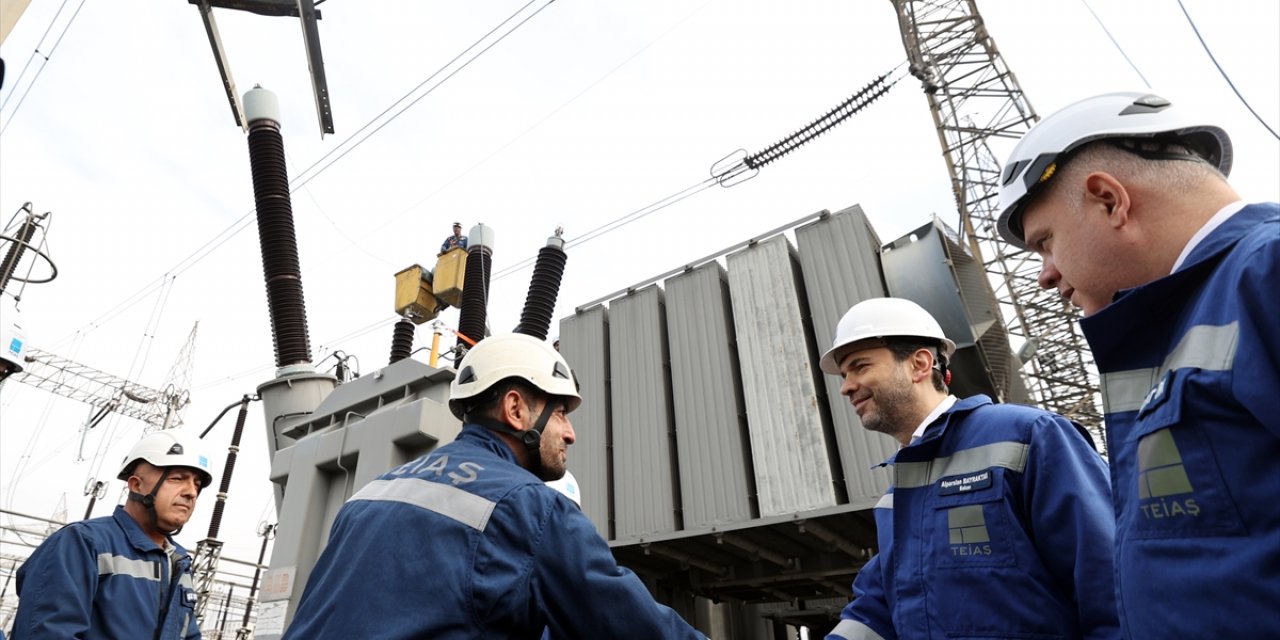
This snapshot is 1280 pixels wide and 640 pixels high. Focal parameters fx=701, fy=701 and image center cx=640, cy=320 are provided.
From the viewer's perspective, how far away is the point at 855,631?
8.86ft

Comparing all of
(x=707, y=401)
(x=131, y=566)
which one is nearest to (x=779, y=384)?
(x=707, y=401)

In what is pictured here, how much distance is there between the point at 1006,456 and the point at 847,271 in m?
7.43

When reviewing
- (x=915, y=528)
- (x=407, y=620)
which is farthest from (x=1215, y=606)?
(x=407, y=620)

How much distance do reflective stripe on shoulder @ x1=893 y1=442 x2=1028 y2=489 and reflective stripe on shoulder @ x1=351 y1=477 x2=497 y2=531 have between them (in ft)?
4.91

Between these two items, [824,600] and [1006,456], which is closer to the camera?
[1006,456]

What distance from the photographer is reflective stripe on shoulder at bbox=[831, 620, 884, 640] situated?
2653 mm

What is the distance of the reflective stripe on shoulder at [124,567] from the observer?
148 inches

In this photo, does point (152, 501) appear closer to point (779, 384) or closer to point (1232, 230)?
point (1232, 230)

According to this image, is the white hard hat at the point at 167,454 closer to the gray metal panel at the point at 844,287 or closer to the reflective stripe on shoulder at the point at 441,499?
the reflective stripe on shoulder at the point at 441,499

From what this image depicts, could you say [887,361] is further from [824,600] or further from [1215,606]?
[824,600]

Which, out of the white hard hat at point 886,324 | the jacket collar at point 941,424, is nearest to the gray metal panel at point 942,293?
the white hard hat at point 886,324

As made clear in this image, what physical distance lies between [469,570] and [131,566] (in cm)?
323

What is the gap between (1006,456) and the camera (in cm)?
224

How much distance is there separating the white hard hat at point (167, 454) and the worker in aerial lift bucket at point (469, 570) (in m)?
3.31
